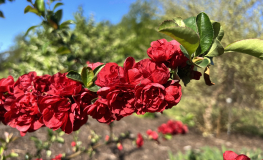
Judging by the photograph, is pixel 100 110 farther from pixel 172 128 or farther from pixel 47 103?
pixel 172 128

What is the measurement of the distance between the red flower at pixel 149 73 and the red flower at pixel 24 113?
369 millimetres

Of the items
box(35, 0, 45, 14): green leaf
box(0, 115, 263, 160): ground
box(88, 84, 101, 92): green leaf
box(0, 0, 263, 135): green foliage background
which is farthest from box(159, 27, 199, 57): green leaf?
box(0, 0, 263, 135): green foliage background

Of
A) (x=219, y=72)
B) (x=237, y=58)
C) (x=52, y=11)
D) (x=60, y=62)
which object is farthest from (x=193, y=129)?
(x=52, y=11)

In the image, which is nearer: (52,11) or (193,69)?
(193,69)

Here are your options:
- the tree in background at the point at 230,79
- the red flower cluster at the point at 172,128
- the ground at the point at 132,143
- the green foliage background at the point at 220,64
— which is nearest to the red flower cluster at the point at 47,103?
the ground at the point at 132,143

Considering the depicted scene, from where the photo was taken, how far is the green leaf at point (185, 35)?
0.42 metres

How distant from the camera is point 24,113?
63cm

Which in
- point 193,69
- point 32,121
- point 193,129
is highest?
point 193,69

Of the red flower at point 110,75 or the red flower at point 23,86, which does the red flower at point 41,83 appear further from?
the red flower at point 110,75

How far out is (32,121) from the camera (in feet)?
2.08

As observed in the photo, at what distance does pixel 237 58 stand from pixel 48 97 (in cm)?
387

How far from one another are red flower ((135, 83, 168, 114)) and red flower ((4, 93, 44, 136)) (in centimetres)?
38

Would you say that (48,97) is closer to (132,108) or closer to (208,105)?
(132,108)

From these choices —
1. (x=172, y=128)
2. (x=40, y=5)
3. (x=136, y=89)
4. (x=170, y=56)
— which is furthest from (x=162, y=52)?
(x=172, y=128)
